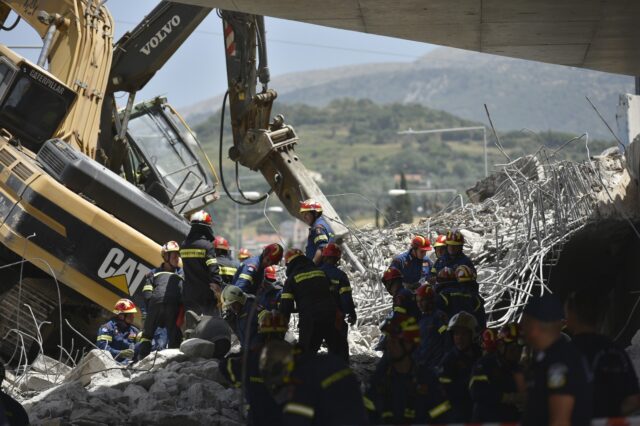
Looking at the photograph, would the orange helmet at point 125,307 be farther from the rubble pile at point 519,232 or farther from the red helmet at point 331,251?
the rubble pile at point 519,232

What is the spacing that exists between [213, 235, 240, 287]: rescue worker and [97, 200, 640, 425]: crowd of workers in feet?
0.06

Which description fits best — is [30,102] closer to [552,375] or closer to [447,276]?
[447,276]

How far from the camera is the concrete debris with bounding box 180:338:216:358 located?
12039mm

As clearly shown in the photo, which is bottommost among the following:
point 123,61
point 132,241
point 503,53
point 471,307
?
point 471,307

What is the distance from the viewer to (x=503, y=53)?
40.1 feet

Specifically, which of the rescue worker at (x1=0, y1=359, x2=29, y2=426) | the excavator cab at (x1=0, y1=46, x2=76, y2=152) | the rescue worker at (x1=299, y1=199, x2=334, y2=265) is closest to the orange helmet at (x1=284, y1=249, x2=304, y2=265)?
the rescue worker at (x1=299, y1=199, x2=334, y2=265)

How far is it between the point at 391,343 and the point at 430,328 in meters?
3.60

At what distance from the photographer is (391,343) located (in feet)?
25.8

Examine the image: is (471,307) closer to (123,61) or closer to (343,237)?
(343,237)

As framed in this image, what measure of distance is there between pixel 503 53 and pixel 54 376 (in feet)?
19.6

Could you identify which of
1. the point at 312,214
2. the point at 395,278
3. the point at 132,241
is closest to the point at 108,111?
the point at 132,241

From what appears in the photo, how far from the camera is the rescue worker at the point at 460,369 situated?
880 centimetres

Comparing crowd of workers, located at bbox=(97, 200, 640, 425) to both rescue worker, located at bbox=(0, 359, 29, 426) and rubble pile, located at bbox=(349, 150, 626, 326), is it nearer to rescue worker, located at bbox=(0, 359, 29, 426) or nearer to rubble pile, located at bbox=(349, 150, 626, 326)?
rescue worker, located at bbox=(0, 359, 29, 426)

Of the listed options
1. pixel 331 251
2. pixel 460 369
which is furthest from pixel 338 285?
pixel 460 369
